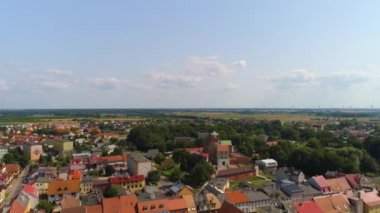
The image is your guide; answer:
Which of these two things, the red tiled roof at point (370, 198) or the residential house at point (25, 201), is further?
the red tiled roof at point (370, 198)

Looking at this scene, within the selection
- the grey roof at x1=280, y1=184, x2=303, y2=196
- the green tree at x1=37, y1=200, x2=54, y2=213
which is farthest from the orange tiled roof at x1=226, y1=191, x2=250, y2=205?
the green tree at x1=37, y1=200, x2=54, y2=213

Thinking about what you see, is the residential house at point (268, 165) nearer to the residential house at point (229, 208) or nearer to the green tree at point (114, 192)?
the green tree at point (114, 192)

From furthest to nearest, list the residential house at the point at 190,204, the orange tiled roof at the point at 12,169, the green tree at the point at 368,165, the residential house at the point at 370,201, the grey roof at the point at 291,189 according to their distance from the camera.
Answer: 1. the orange tiled roof at the point at 12,169
2. the green tree at the point at 368,165
3. the grey roof at the point at 291,189
4. the residential house at the point at 370,201
5. the residential house at the point at 190,204

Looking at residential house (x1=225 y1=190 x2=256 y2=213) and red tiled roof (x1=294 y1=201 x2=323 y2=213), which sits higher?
red tiled roof (x1=294 y1=201 x2=323 y2=213)

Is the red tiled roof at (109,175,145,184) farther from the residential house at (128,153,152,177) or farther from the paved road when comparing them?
the paved road

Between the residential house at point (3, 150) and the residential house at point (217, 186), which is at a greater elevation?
the residential house at point (3, 150)

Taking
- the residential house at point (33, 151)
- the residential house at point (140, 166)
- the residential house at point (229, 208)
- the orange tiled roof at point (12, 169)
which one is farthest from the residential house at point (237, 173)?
the residential house at point (33, 151)
